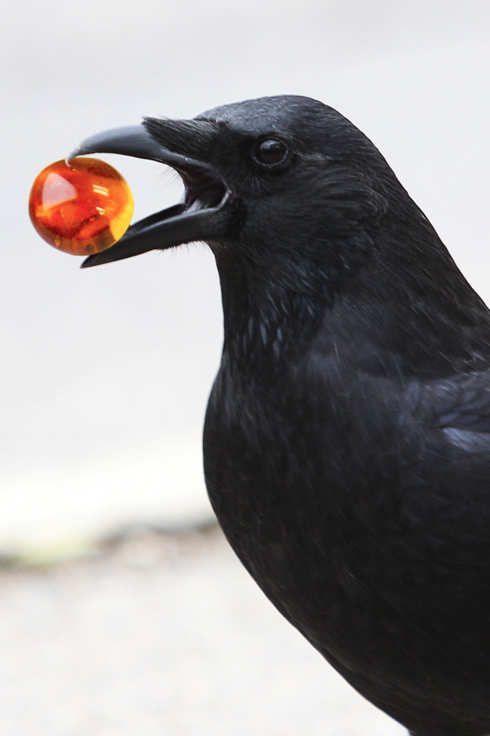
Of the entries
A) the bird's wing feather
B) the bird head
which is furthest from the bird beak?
the bird's wing feather

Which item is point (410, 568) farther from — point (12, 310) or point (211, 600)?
point (12, 310)

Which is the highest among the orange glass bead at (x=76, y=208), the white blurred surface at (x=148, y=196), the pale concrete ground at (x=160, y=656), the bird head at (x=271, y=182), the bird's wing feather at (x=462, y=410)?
the white blurred surface at (x=148, y=196)

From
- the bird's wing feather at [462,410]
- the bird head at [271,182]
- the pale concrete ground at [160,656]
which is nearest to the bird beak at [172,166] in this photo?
the bird head at [271,182]

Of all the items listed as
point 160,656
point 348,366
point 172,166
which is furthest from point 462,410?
point 160,656

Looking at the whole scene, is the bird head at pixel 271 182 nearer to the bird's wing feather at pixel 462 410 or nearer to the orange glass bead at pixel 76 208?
the orange glass bead at pixel 76 208

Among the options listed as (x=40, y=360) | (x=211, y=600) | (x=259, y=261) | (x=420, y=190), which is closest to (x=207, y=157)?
(x=259, y=261)

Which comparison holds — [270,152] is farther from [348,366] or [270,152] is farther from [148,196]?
[148,196]
